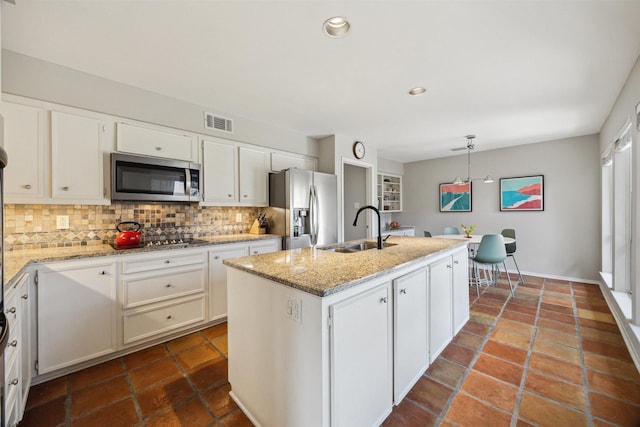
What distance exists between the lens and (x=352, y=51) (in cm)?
205

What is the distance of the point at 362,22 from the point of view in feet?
5.73

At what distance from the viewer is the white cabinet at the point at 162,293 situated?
92.1 inches

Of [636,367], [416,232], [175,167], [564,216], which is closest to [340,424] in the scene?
[636,367]

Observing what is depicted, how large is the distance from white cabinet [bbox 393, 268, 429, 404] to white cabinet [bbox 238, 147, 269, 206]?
2.36 meters

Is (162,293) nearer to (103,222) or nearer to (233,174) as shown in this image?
(103,222)

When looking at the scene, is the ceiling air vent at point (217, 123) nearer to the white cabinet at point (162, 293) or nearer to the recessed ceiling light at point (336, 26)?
the white cabinet at point (162, 293)

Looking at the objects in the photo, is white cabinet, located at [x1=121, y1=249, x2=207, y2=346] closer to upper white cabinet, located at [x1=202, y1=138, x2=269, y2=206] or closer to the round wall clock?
upper white cabinet, located at [x1=202, y1=138, x2=269, y2=206]

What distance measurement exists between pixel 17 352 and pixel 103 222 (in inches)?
53.1

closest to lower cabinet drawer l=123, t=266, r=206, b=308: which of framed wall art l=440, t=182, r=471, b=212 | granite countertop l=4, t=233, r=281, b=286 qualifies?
granite countertop l=4, t=233, r=281, b=286

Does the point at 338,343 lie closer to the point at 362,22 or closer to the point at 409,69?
the point at 362,22

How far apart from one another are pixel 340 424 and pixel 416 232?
5845 mm

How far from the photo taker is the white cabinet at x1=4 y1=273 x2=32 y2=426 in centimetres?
138

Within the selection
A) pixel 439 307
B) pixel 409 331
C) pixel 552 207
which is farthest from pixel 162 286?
pixel 552 207

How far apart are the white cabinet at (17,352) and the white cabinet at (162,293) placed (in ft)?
1.88
